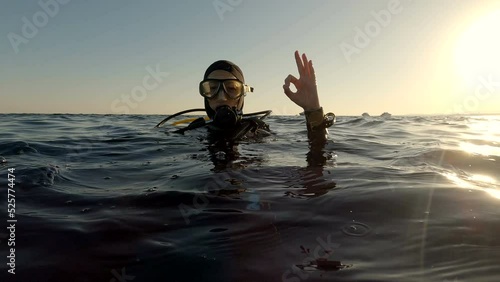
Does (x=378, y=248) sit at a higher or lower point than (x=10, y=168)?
lower

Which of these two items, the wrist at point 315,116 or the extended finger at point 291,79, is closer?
the extended finger at point 291,79

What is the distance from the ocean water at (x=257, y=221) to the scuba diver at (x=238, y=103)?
112cm

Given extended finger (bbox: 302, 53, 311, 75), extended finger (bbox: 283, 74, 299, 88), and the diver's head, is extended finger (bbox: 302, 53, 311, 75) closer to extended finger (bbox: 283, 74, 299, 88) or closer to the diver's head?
extended finger (bbox: 283, 74, 299, 88)

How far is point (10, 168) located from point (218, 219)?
2674 millimetres

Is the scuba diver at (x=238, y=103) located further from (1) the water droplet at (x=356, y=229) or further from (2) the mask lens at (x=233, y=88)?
(1) the water droplet at (x=356, y=229)

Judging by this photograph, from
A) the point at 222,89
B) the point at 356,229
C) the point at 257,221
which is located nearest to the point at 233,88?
the point at 222,89

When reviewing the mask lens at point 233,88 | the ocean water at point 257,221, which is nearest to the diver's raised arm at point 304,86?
the ocean water at point 257,221

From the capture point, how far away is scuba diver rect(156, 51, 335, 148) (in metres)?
4.57

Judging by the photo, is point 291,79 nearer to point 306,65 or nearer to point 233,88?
point 306,65

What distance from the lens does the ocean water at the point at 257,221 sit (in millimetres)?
1457

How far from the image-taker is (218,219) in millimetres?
2037

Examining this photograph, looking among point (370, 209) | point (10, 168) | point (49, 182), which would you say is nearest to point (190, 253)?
point (370, 209)

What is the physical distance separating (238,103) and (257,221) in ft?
14.9

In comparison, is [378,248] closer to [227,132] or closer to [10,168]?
[10,168]
